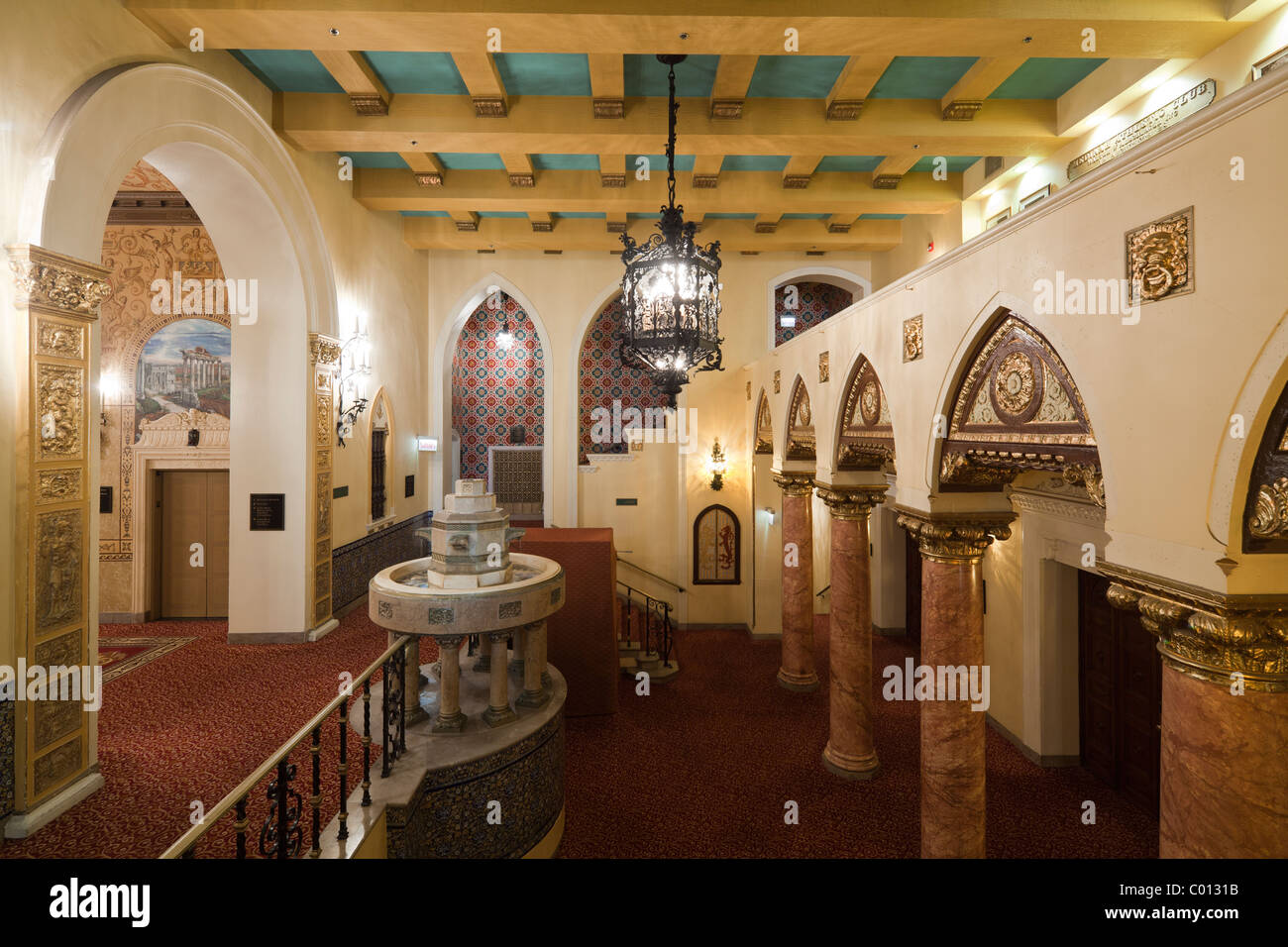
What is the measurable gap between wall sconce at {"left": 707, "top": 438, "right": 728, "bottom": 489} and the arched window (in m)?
0.44

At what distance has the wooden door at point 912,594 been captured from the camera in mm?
10594

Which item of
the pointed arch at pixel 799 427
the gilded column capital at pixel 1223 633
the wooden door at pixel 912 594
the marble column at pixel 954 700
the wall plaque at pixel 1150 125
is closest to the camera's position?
the gilded column capital at pixel 1223 633

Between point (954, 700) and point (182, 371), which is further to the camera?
point (182, 371)

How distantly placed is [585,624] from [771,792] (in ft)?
8.50

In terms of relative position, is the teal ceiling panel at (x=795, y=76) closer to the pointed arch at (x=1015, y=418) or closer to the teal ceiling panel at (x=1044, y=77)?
the teal ceiling panel at (x=1044, y=77)

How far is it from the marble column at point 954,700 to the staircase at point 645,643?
4.41m

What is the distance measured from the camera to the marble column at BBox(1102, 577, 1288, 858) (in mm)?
2150

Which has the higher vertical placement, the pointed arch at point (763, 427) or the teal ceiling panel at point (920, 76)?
the teal ceiling panel at point (920, 76)

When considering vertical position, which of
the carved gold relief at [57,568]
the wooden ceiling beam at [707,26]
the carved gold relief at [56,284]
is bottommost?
the carved gold relief at [57,568]

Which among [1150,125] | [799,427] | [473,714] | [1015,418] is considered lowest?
[473,714]

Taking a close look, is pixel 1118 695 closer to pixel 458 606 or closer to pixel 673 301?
pixel 673 301

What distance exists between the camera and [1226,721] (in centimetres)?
224

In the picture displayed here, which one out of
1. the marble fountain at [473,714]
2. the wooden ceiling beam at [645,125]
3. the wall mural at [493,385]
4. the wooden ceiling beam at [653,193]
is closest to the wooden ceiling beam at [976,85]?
the wooden ceiling beam at [645,125]

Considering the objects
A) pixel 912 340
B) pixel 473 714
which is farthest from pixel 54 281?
pixel 912 340
